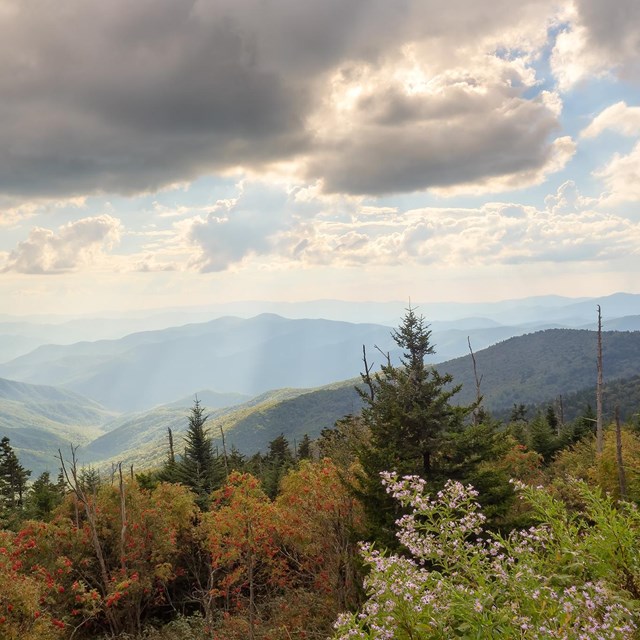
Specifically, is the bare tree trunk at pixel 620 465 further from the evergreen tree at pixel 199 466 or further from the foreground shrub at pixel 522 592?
the evergreen tree at pixel 199 466

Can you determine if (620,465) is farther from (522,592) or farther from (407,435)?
(522,592)

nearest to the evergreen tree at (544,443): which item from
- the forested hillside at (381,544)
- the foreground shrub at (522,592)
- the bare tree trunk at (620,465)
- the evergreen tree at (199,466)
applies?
the forested hillside at (381,544)

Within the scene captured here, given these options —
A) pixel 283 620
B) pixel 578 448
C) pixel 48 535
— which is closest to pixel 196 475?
pixel 48 535

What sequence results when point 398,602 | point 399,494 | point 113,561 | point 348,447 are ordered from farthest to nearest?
point 113,561 → point 348,447 → point 399,494 → point 398,602

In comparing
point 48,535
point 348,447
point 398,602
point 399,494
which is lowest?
point 48,535

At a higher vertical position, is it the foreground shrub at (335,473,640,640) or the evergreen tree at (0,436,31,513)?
the foreground shrub at (335,473,640,640)

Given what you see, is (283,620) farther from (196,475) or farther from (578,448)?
(578,448)

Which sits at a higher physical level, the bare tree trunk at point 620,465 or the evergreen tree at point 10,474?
the bare tree trunk at point 620,465

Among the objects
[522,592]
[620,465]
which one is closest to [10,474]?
[620,465]

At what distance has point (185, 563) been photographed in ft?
103

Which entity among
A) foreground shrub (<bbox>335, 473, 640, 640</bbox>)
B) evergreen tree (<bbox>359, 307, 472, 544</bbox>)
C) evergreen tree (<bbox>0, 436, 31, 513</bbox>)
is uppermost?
foreground shrub (<bbox>335, 473, 640, 640</bbox>)

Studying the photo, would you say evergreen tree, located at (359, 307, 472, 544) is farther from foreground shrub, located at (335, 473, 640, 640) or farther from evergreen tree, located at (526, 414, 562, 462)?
evergreen tree, located at (526, 414, 562, 462)

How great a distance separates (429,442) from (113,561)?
20655 mm

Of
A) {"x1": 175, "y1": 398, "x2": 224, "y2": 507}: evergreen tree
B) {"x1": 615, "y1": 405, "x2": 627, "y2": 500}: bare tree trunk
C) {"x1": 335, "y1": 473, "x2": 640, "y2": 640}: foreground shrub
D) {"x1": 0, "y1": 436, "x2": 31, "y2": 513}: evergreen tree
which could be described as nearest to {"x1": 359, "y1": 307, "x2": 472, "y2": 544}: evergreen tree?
{"x1": 335, "y1": 473, "x2": 640, "y2": 640}: foreground shrub
